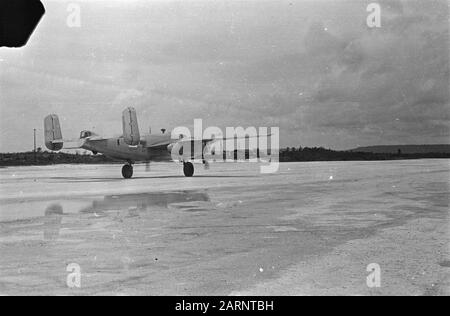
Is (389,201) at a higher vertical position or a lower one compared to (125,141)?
lower

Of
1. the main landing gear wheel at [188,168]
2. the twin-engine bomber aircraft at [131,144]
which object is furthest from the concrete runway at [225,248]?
the main landing gear wheel at [188,168]

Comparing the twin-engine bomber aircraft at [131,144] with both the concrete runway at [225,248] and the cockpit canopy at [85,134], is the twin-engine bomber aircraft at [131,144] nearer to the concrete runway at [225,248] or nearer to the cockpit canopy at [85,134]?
the cockpit canopy at [85,134]

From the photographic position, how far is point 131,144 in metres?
25.8

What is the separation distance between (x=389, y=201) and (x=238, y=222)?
6.23 metres

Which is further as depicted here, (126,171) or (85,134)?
(126,171)

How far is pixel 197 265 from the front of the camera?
5.78 metres

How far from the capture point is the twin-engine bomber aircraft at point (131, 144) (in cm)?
2597

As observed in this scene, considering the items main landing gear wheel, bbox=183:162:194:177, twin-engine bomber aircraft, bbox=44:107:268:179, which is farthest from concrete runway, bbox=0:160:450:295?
main landing gear wheel, bbox=183:162:194:177

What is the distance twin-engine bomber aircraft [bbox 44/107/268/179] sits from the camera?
85.2ft

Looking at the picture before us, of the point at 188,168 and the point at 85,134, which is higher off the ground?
the point at 85,134

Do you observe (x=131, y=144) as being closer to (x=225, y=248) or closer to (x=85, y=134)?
(x=85, y=134)

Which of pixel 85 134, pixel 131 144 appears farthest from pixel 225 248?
pixel 85 134
